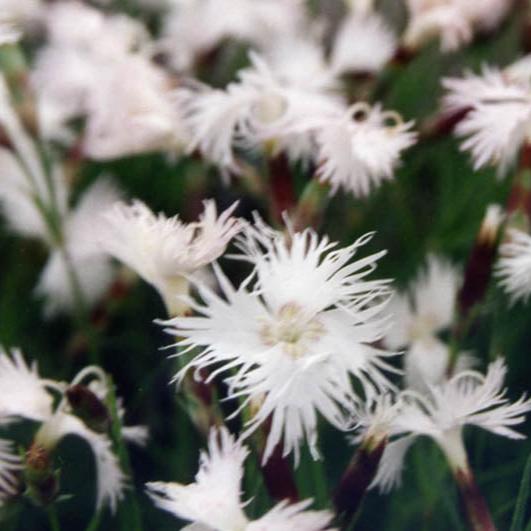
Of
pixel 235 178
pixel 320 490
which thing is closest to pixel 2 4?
pixel 235 178

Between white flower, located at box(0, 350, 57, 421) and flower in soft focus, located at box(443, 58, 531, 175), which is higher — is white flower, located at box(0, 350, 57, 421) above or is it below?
below

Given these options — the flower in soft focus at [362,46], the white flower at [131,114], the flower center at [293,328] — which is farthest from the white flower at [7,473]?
the flower in soft focus at [362,46]

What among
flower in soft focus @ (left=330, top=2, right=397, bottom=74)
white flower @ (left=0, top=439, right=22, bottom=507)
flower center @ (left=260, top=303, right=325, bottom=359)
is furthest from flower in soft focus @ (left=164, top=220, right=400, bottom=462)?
flower in soft focus @ (left=330, top=2, right=397, bottom=74)

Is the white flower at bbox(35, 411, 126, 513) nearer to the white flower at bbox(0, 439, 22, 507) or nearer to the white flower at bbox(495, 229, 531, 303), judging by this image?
the white flower at bbox(0, 439, 22, 507)

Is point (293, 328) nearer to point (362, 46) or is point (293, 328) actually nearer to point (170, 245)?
point (170, 245)

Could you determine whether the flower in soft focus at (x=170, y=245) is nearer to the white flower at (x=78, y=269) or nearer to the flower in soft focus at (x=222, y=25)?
the white flower at (x=78, y=269)
